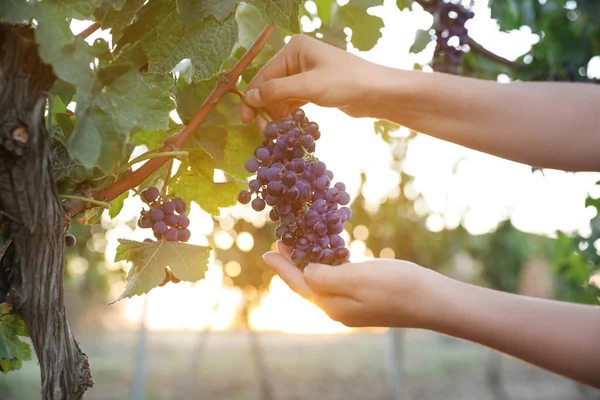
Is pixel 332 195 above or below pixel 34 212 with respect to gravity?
above

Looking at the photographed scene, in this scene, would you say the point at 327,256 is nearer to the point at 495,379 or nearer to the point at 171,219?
the point at 171,219

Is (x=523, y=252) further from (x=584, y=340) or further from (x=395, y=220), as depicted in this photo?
(x=584, y=340)

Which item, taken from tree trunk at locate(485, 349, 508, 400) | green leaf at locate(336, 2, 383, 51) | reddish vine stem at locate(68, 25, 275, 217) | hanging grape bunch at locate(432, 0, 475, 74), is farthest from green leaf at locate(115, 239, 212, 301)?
tree trunk at locate(485, 349, 508, 400)

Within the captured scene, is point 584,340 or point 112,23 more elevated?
point 112,23

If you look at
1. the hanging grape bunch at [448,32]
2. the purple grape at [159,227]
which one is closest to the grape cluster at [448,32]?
the hanging grape bunch at [448,32]

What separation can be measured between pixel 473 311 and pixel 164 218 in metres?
0.70

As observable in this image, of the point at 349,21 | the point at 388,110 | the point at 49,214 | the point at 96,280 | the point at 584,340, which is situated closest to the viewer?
the point at 49,214

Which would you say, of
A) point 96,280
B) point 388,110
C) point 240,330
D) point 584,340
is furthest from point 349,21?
point 240,330

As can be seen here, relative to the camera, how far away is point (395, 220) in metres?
12.8

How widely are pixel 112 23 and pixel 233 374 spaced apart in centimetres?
1941

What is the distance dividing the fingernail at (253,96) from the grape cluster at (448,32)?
134cm

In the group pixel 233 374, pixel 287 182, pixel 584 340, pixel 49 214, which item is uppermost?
pixel 233 374

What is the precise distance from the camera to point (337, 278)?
118 centimetres

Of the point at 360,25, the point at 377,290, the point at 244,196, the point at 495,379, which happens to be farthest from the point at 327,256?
the point at 495,379
